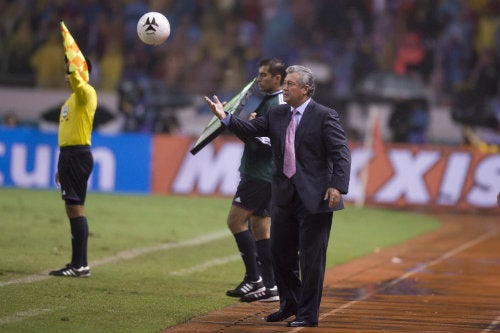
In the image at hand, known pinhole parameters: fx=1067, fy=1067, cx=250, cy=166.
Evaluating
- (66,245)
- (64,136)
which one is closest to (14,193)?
(66,245)

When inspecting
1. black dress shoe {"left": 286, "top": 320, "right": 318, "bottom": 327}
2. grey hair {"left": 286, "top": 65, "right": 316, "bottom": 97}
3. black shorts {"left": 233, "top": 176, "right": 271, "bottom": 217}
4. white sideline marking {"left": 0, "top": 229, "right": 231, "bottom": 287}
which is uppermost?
grey hair {"left": 286, "top": 65, "right": 316, "bottom": 97}

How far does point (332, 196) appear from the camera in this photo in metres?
8.13

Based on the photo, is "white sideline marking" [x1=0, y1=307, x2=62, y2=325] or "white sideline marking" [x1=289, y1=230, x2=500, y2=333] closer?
"white sideline marking" [x1=0, y1=307, x2=62, y2=325]

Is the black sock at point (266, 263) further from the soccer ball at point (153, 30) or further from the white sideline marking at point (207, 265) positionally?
the soccer ball at point (153, 30)

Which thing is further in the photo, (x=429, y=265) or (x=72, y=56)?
(x=429, y=265)

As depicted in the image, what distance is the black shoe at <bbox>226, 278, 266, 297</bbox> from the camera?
10117mm

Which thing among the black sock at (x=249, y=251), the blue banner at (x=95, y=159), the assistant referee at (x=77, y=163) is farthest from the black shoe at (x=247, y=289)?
the blue banner at (x=95, y=159)

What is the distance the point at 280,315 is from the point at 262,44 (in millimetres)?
17883

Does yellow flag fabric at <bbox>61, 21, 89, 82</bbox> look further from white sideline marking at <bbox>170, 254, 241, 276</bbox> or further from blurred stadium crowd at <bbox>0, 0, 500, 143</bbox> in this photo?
blurred stadium crowd at <bbox>0, 0, 500, 143</bbox>

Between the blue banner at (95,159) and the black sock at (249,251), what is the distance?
12.4 m

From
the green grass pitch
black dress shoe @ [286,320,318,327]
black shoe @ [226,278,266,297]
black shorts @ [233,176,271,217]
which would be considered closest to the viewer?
black dress shoe @ [286,320,318,327]

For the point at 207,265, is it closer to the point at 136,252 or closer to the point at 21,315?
the point at 136,252

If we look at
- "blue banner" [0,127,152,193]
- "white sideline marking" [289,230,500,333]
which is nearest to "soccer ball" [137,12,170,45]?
"white sideline marking" [289,230,500,333]

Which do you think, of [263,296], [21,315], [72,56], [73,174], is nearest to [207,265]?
[73,174]
